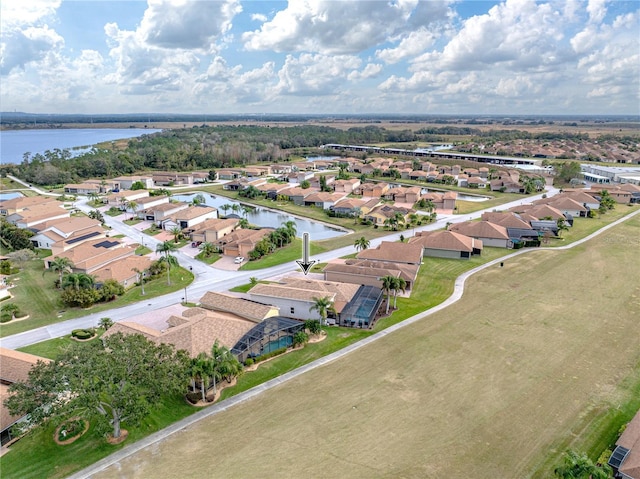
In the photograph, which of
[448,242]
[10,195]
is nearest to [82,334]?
[448,242]

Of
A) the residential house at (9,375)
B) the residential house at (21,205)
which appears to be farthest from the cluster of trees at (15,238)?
the residential house at (9,375)

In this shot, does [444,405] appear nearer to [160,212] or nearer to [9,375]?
[9,375]

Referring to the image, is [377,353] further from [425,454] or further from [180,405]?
[180,405]

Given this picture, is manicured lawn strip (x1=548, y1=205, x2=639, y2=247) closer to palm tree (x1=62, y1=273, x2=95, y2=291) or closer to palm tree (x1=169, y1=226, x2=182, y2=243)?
palm tree (x1=169, y1=226, x2=182, y2=243)

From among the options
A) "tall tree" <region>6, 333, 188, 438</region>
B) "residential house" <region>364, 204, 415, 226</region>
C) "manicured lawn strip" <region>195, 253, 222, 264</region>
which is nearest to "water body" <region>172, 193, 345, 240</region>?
"residential house" <region>364, 204, 415, 226</region>

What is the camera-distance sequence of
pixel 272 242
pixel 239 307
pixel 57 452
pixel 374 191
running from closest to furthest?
1. pixel 57 452
2. pixel 239 307
3. pixel 272 242
4. pixel 374 191

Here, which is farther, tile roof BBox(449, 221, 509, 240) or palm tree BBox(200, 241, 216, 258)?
tile roof BBox(449, 221, 509, 240)
